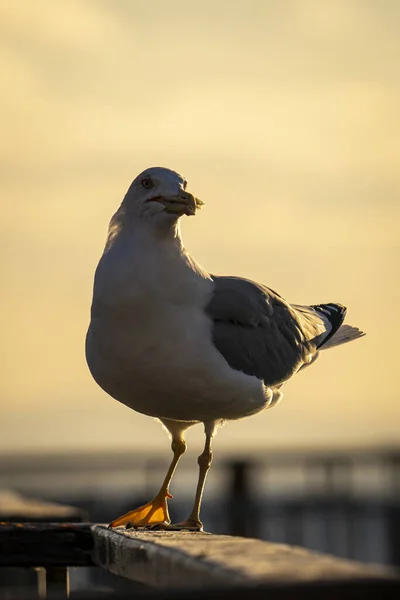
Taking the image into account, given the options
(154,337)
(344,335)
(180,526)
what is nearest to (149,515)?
(180,526)

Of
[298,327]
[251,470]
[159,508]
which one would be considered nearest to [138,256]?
[159,508]

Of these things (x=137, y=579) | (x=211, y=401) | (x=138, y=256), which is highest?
(x=138, y=256)

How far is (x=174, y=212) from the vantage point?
7.96m

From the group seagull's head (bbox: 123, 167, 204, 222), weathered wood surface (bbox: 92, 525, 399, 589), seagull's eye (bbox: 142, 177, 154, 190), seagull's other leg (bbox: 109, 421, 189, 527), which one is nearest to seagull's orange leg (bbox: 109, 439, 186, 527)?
seagull's other leg (bbox: 109, 421, 189, 527)

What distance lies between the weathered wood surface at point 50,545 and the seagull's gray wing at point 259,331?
6.04ft

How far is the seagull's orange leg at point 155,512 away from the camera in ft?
26.5

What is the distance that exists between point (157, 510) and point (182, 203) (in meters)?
1.78

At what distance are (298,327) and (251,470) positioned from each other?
7874mm

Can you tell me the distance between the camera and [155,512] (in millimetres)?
8422

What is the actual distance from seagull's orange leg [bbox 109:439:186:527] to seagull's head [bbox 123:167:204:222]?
4.85 ft

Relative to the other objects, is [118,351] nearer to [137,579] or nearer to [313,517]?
[137,579]

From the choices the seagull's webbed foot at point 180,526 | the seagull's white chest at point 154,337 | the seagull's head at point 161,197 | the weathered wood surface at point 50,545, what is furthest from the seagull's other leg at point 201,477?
the weathered wood surface at point 50,545

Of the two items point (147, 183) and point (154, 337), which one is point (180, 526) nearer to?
point (154, 337)

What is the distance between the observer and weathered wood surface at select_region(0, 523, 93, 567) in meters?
6.66
